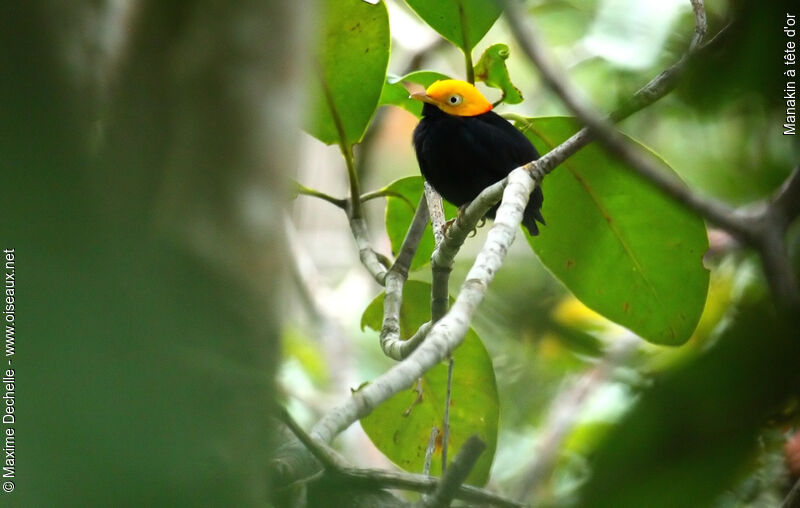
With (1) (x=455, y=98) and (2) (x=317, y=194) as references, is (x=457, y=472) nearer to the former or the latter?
(2) (x=317, y=194)

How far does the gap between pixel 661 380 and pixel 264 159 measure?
2.71ft

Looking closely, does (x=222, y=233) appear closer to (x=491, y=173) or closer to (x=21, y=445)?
(x=21, y=445)

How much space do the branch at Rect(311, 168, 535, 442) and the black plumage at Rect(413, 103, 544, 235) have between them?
138cm

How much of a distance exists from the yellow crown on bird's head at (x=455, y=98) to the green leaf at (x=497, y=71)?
0.67 meters

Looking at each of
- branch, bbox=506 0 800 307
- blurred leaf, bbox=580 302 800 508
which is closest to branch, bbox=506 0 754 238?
branch, bbox=506 0 800 307

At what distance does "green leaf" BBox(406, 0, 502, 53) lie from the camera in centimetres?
246

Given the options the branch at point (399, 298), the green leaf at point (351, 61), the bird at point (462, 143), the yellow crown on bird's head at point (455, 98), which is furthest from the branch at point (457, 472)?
the yellow crown on bird's head at point (455, 98)

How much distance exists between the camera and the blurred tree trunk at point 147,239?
788mm

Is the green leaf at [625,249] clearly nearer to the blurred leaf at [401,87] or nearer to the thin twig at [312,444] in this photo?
the blurred leaf at [401,87]

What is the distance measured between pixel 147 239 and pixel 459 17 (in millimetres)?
1587

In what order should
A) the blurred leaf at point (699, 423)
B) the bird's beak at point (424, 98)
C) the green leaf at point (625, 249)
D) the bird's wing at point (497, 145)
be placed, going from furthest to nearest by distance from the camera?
the bird's beak at point (424, 98)
the bird's wing at point (497, 145)
the green leaf at point (625, 249)
the blurred leaf at point (699, 423)

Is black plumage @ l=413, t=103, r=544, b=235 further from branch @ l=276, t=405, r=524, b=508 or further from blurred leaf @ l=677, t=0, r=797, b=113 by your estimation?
blurred leaf @ l=677, t=0, r=797, b=113

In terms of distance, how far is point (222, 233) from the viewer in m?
1.22

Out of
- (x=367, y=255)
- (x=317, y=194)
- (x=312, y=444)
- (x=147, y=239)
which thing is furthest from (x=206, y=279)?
(x=317, y=194)
